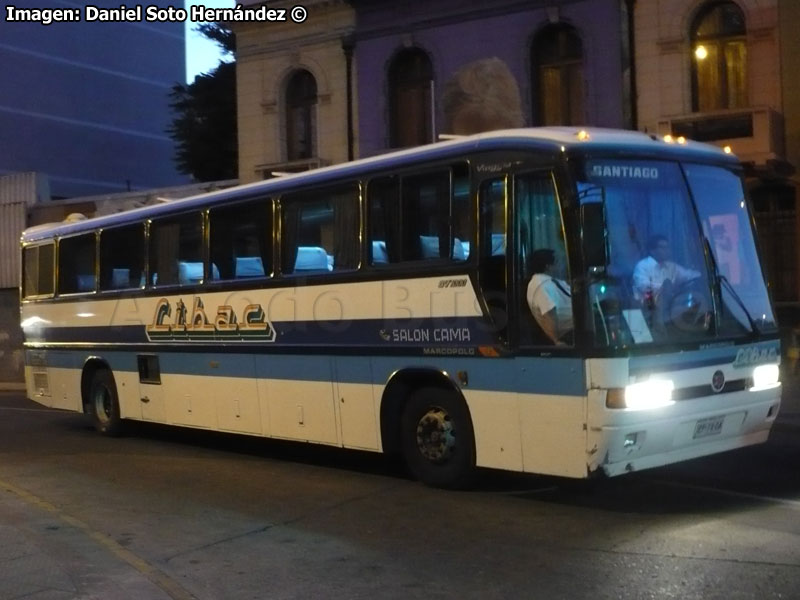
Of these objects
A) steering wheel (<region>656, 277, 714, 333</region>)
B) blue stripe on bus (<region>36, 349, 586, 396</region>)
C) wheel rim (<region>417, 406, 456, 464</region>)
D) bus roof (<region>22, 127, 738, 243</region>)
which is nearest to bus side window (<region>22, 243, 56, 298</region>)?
→ blue stripe on bus (<region>36, 349, 586, 396</region>)

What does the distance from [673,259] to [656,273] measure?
0.91 ft

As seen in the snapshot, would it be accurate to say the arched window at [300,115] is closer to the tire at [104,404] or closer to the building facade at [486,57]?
the building facade at [486,57]

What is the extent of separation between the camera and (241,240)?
12.6 meters

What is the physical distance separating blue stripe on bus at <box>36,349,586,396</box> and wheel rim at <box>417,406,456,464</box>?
48cm

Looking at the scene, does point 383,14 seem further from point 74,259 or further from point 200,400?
point 200,400

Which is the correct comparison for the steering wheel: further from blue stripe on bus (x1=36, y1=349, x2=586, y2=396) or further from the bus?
blue stripe on bus (x1=36, y1=349, x2=586, y2=396)

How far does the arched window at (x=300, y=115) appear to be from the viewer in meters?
25.7

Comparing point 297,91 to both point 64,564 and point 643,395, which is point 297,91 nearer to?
point 643,395

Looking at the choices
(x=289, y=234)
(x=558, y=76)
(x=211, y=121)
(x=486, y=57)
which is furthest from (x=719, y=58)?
(x=211, y=121)

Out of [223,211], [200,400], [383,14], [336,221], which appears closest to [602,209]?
[336,221]

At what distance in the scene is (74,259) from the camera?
1614 cm

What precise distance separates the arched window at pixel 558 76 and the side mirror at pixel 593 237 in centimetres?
1344

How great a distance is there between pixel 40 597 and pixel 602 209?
499 cm

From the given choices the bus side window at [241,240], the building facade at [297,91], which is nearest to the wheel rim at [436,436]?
the bus side window at [241,240]
